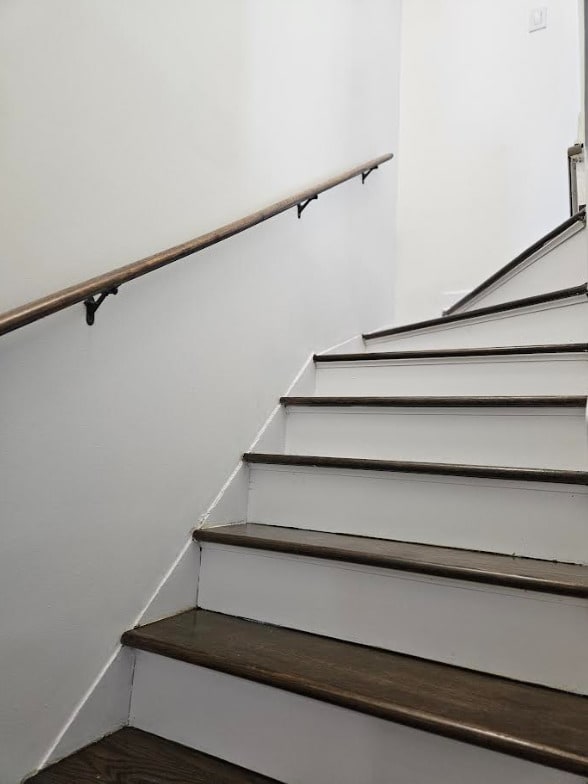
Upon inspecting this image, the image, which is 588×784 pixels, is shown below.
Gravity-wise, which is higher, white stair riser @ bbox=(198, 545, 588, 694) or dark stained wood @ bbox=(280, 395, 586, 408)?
dark stained wood @ bbox=(280, 395, 586, 408)

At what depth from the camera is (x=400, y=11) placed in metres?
3.11

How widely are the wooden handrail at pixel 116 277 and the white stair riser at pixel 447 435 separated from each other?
2.09 feet

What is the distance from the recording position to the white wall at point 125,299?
3.24 ft

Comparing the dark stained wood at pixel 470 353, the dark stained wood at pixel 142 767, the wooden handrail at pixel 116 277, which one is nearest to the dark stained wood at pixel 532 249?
the dark stained wood at pixel 470 353

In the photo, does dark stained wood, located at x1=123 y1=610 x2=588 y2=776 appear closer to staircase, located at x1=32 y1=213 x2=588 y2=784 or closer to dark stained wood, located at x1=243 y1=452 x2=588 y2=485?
staircase, located at x1=32 y1=213 x2=588 y2=784

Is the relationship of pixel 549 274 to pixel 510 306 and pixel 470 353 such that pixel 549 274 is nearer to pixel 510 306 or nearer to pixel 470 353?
pixel 510 306

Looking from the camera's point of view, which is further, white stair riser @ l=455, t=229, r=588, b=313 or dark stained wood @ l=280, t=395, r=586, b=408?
white stair riser @ l=455, t=229, r=588, b=313

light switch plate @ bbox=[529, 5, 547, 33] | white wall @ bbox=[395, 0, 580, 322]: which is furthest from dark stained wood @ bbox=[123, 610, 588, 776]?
light switch plate @ bbox=[529, 5, 547, 33]

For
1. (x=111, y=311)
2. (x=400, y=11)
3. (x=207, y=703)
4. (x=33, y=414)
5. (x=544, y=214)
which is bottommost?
(x=207, y=703)

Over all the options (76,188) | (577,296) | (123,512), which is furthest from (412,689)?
(577,296)

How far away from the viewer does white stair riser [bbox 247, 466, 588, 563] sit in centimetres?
120

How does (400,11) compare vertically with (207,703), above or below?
above

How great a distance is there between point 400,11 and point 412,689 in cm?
352

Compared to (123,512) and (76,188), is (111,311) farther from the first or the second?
(123,512)
